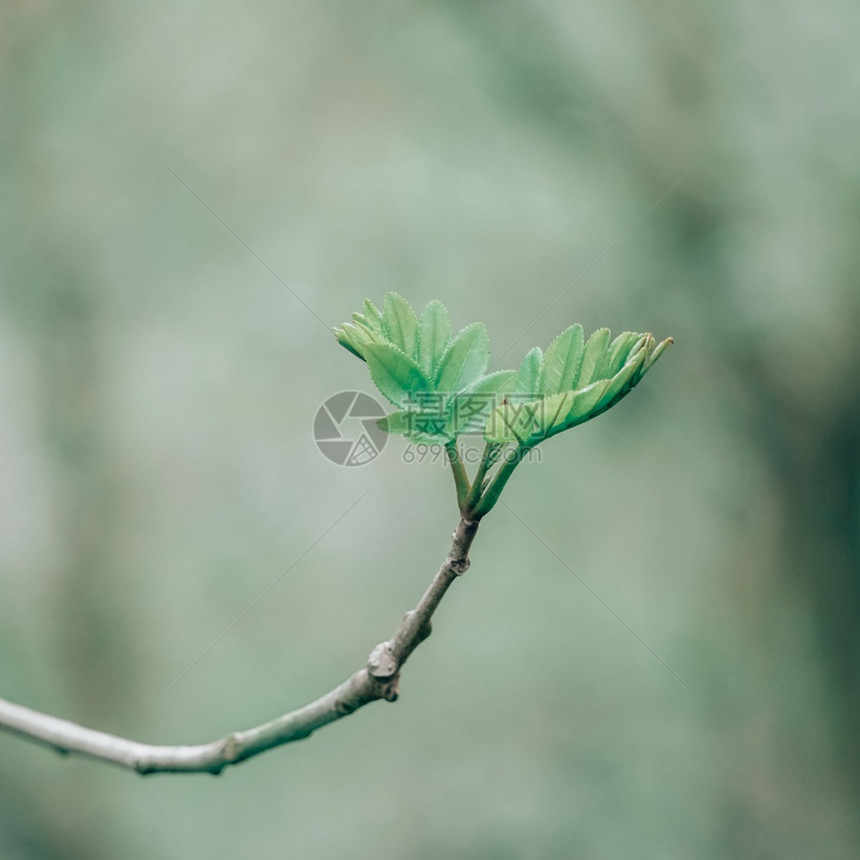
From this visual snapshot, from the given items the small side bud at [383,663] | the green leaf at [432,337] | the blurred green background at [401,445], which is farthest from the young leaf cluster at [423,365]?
the blurred green background at [401,445]

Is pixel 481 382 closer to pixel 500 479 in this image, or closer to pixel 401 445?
pixel 500 479

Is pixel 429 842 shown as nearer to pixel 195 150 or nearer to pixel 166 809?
pixel 166 809

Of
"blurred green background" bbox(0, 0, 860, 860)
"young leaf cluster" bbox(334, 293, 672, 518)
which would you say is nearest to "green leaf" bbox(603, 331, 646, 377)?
"young leaf cluster" bbox(334, 293, 672, 518)

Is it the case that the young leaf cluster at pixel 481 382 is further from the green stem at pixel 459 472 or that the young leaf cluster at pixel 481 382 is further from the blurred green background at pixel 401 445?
the blurred green background at pixel 401 445

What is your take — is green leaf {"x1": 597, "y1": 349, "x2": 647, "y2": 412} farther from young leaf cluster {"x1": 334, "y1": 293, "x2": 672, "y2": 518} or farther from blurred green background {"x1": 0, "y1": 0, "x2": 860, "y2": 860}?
blurred green background {"x1": 0, "y1": 0, "x2": 860, "y2": 860}

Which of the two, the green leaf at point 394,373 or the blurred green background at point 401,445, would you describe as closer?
the green leaf at point 394,373

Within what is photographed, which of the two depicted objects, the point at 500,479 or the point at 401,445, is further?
the point at 401,445

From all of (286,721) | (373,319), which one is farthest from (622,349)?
(286,721)
